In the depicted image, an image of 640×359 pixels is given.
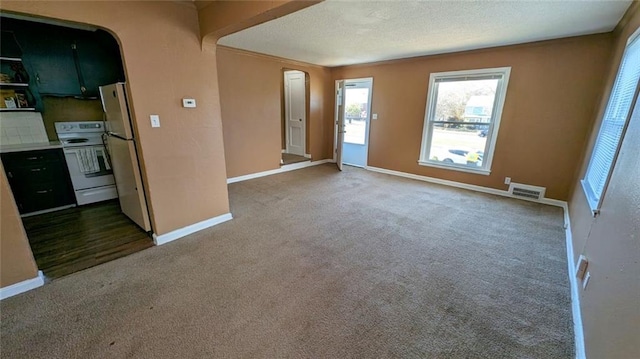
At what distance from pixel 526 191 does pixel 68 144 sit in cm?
655

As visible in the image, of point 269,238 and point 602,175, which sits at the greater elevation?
point 602,175

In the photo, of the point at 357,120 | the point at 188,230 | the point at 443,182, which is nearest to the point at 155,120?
the point at 188,230

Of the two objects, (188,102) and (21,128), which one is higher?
(188,102)

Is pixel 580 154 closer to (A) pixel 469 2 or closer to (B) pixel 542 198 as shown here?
(B) pixel 542 198

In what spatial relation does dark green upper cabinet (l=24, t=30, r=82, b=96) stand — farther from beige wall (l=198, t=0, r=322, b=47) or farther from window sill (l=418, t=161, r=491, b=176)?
window sill (l=418, t=161, r=491, b=176)

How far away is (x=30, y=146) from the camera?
2.96m

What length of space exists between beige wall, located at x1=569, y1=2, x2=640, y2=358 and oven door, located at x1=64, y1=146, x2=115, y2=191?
197 inches

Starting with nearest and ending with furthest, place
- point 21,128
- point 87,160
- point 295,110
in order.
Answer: point 21,128 < point 87,160 < point 295,110

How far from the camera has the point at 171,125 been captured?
2467 mm

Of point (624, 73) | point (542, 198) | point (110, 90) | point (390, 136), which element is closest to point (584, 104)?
point (624, 73)

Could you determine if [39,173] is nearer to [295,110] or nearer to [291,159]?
[291,159]

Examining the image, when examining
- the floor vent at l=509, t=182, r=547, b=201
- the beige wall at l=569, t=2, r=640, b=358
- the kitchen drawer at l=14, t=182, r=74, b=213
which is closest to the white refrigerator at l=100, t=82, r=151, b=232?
the kitchen drawer at l=14, t=182, r=74, b=213

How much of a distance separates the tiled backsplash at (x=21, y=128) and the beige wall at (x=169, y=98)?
210cm

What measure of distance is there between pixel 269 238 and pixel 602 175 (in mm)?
3088
